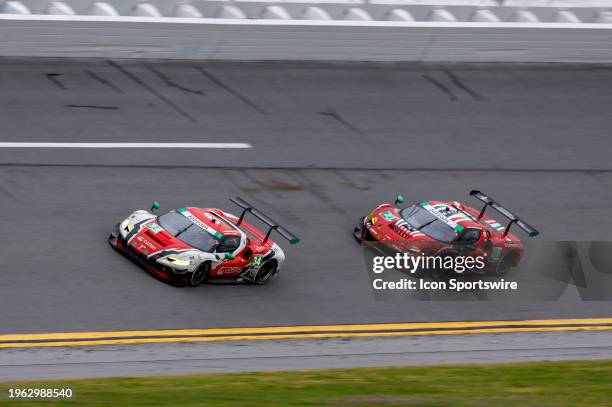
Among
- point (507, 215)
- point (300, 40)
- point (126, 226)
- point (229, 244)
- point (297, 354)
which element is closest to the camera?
point (297, 354)

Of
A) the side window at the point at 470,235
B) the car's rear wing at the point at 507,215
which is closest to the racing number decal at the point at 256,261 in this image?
the side window at the point at 470,235

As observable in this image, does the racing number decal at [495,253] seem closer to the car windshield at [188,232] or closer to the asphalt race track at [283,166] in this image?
the asphalt race track at [283,166]

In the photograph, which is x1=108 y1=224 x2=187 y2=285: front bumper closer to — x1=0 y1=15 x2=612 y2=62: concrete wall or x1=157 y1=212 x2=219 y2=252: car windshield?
x1=157 y1=212 x2=219 y2=252: car windshield

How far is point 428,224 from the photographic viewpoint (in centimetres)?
1942

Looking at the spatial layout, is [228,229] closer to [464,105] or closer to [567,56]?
[464,105]

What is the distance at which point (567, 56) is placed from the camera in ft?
91.2

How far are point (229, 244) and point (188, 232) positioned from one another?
28.4 inches

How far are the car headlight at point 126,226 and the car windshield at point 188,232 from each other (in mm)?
485

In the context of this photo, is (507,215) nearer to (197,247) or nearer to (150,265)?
(197,247)

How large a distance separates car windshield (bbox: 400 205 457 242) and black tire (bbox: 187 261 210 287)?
153 inches

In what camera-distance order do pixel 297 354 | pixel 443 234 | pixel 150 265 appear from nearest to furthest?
pixel 297 354, pixel 150 265, pixel 443 234

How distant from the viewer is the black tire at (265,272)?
18359mm

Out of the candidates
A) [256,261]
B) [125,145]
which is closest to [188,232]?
[256,261]

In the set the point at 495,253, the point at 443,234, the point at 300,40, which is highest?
the point at 300,40
